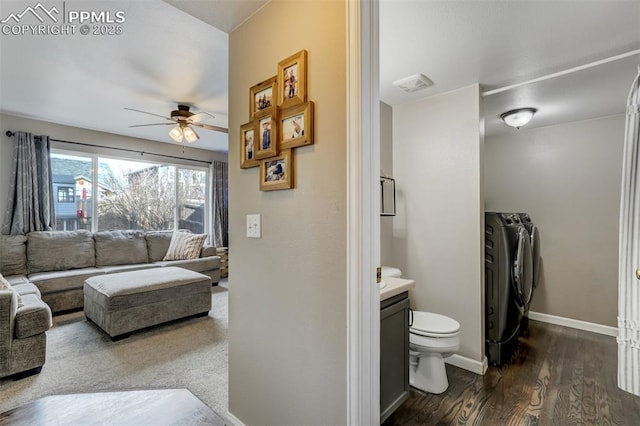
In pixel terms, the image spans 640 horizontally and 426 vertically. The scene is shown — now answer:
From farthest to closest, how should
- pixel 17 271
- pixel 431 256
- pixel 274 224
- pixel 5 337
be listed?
pixel 17 271, pixel 431 256, pixel 5 337, pixel 274 224

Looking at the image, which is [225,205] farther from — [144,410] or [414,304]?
[144,410]

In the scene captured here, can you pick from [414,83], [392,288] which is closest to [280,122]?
[392,288]

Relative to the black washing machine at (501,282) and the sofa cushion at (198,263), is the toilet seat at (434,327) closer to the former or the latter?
the black washing machine at (501,282)

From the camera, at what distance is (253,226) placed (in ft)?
5.08

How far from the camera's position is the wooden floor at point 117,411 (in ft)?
2.84

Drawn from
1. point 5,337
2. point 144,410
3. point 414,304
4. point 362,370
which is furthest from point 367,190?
point 5,337

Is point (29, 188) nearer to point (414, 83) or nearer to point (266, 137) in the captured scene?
point (266, 137)

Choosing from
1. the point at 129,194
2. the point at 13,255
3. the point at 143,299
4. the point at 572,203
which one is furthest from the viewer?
the point at 129,194

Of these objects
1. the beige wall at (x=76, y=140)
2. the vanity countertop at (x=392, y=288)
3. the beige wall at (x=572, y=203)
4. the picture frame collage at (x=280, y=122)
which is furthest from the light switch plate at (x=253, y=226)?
the beige wall at (x=76, y=140)

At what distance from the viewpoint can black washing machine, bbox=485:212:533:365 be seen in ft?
8.07

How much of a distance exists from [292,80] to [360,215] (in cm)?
70

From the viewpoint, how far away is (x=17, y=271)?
11.5 feet

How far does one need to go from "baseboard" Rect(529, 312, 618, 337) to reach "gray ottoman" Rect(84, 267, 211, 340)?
152 inches

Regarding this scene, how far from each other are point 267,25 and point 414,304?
8.09 feet
